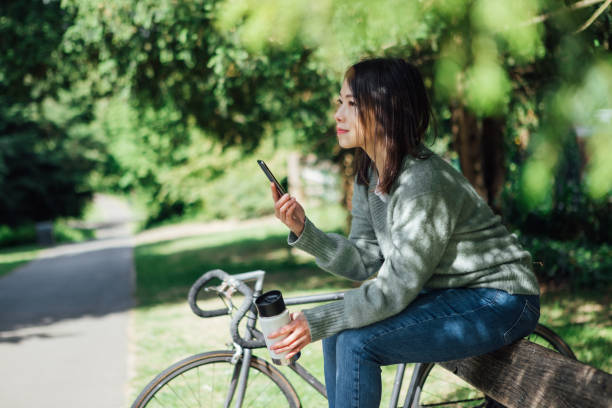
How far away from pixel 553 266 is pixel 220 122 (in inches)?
204

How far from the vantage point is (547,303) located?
666 centimetres

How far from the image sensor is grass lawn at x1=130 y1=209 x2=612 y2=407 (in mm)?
4883

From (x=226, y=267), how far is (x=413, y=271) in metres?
10.4

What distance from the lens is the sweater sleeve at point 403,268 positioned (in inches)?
74.8

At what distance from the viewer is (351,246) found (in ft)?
7.93

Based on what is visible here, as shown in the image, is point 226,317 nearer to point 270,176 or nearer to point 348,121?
point 270,176

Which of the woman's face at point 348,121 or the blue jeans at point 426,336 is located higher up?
the woman's face at point 348,121

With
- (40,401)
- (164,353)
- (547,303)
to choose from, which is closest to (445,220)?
(40,401)

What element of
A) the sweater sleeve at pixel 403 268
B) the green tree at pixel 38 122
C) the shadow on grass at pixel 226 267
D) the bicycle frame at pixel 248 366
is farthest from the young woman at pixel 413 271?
the shadow on grass at pixel 226 267

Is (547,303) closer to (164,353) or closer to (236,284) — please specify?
(164,353)

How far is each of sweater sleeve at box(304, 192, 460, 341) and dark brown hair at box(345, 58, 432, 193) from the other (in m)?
0.19

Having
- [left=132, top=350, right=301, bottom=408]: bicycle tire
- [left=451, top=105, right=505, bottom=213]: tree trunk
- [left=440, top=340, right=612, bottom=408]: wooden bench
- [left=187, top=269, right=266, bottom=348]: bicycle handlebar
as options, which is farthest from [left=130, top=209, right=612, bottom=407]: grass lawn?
[left=451, top=105, right=505, bottom=213]: tree trunk

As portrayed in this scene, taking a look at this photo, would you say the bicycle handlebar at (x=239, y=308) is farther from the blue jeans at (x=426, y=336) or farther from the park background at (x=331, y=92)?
the park background at (x=331, y=92)

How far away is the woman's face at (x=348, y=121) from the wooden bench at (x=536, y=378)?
924mm
